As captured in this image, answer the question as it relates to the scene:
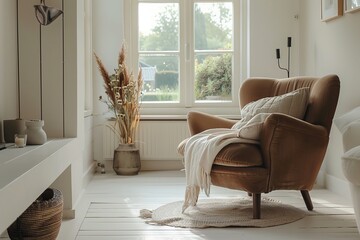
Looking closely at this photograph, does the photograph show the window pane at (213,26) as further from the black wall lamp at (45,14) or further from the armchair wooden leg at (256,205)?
the armchair wooden leg at (256,205)

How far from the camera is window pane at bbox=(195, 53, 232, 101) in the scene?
17.5 feet

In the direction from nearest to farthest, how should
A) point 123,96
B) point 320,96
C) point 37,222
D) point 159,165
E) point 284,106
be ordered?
1. point 37,222
2. point 320,96
3. point 284,106
4. point 123,96
5. point 159,165

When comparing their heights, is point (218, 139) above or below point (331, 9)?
below

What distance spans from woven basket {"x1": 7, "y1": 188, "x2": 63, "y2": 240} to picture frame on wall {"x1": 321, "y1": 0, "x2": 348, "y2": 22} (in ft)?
8.63

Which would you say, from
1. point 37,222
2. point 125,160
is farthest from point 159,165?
point 37,222

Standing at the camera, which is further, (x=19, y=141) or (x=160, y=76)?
(x=160, y=76)

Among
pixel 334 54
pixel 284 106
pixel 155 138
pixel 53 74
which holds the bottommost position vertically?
pixel 155 138

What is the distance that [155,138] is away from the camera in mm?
5070

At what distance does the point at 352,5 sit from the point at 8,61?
2458 millimetres

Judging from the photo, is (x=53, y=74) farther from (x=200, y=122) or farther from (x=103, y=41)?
(x=103, y=41)

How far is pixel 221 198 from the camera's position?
12.3 ft

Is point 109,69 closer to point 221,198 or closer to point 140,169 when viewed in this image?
point 140,169

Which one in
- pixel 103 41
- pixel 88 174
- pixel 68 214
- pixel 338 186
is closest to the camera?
pixel 68 214

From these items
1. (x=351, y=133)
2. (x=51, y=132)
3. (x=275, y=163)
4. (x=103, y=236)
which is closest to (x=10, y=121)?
(x=51, y=132)
